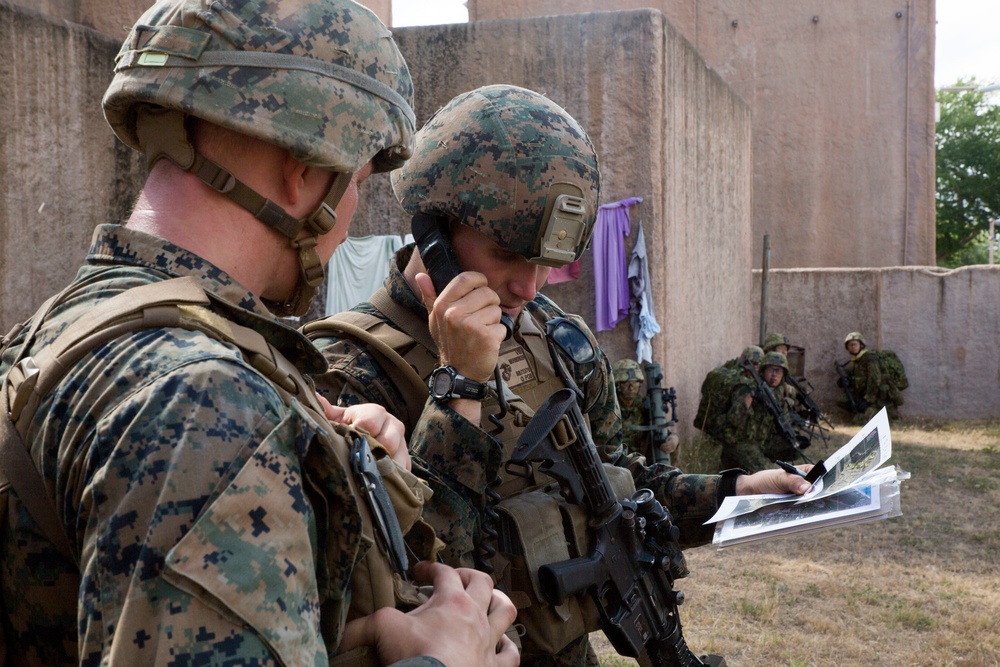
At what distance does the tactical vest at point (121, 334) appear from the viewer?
2.90ft

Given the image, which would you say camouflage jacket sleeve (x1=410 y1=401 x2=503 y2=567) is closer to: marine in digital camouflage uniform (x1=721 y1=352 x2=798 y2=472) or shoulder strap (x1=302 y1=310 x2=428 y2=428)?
shoulder strap (x1=302 y1=310 x2=428 y2=428)

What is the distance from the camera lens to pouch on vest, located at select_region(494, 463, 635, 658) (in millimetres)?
1737

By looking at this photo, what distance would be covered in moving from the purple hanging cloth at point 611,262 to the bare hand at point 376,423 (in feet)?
20.5

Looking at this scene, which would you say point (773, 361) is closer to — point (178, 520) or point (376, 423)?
point (376, 423)

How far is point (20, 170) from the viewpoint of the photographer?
18.2 ft

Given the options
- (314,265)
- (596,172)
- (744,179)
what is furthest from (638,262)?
(314,265)

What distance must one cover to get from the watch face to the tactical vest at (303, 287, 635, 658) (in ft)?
0.38

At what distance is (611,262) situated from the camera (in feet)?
24.4

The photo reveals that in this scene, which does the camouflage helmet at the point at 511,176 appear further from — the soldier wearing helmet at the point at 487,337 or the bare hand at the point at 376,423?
the bare hand at the point at 376,423

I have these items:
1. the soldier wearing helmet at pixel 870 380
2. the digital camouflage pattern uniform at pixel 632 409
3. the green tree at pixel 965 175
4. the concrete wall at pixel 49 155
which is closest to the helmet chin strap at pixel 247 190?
the concrete wall at pixel 49 155

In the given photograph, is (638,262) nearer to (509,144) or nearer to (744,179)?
(744,179)

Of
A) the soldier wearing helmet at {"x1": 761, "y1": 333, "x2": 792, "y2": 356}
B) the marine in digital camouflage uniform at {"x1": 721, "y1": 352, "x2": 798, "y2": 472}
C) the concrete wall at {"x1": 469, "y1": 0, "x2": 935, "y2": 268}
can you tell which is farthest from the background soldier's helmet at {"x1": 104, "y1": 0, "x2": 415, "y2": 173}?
the concrete wall at {"x1": 469, "y1": 0, "x2": 935, "y2": 268}

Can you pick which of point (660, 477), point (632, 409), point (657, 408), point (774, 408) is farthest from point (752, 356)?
point (660, 477)

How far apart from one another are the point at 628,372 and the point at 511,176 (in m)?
5.28
